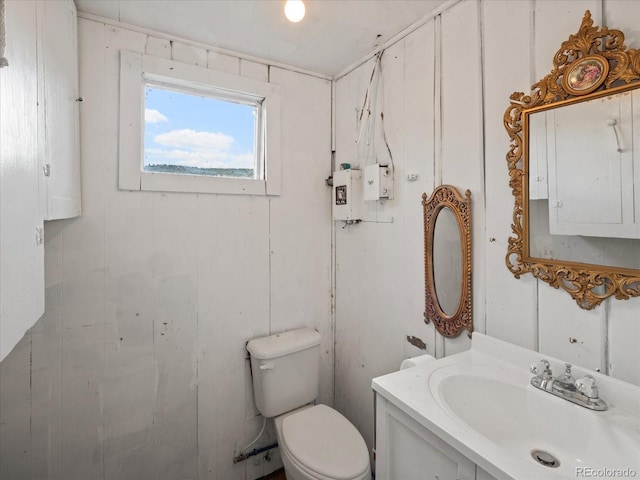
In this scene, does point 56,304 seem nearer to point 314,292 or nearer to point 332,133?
point 314,292

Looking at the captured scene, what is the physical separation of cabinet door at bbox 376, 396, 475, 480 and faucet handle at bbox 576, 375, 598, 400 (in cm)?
43

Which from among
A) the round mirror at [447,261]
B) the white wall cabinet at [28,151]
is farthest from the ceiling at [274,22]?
the round mirror at [447,261]

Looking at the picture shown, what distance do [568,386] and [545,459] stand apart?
21 centimetres

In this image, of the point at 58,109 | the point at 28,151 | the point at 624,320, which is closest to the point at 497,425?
the point at 624,320

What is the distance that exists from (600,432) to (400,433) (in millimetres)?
500

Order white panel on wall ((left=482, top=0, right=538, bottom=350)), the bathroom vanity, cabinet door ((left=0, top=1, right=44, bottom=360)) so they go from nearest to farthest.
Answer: cabinet door ((left=0, top=1, right=44, bottom=360))
the bathroom vanity
white panel on wall ((left=482, top=0, right=538, bottom=350))

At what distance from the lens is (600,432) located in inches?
32.6

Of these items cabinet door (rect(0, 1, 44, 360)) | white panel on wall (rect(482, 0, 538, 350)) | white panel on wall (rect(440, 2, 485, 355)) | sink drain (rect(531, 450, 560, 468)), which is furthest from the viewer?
white panel on wall (rect(440, 2, 485, 355))

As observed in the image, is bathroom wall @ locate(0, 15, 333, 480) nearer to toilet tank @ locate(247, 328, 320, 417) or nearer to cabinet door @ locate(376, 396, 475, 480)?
toilet tank @ locate(247, 328, 320, 417)

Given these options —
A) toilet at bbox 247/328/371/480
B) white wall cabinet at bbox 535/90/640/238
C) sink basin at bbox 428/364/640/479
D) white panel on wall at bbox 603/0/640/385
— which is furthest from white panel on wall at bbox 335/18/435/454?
white panel on wall at bbox 603/0/640/385

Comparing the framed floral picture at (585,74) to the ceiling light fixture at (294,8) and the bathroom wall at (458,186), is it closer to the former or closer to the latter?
the bathroom wall at (458,186)

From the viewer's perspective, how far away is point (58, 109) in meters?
1.03

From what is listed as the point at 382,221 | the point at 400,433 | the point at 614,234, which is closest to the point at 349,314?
the point at 382,221

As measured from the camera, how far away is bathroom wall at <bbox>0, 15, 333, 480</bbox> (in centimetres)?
142
